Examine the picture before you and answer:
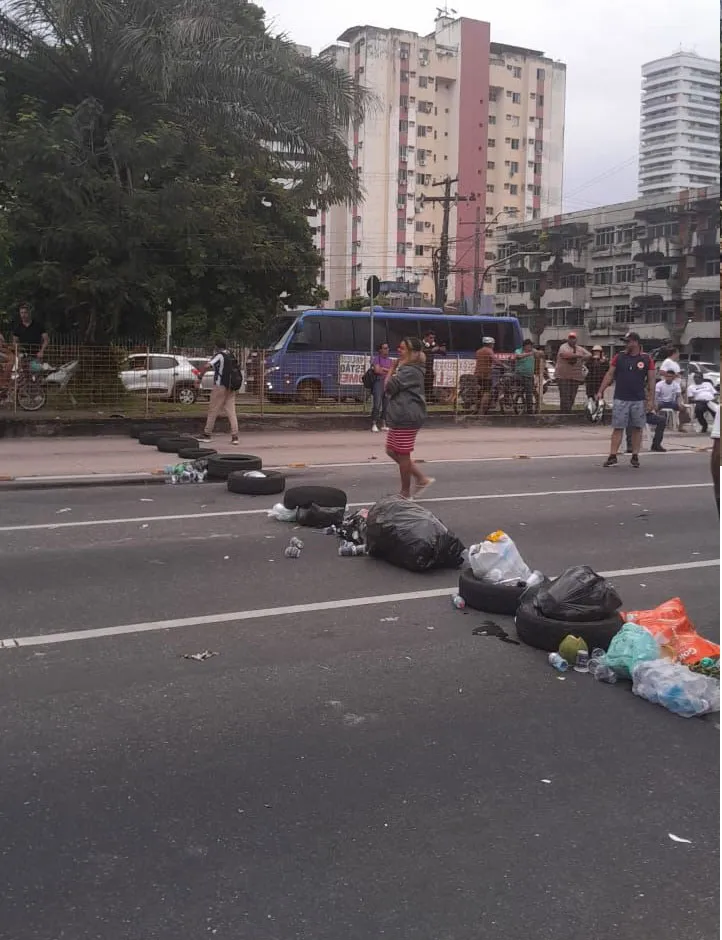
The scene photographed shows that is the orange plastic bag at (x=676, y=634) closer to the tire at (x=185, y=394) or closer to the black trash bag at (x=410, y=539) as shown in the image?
the black trash bag at (x=410, y=539)

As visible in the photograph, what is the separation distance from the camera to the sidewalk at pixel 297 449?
1257cm

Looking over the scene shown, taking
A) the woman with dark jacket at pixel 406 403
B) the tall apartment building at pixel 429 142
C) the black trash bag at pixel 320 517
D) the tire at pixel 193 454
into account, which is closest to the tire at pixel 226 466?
the tire at pixel 193 454

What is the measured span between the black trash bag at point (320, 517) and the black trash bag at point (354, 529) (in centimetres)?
21

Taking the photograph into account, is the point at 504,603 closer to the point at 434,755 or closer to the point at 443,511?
the point at 434,755

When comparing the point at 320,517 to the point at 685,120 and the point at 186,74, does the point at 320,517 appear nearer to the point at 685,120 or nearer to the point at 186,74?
the point at 685,120

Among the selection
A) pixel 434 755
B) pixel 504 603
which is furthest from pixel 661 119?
pixel 504 603

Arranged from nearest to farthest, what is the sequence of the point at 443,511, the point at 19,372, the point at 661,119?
the point at 661,119
the point at 443,511
the point at 19,372

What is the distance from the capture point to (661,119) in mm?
3166

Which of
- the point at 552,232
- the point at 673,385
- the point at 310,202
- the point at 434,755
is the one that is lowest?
the point at 434,755

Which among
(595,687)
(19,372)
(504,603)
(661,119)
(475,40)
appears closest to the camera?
(661,119)

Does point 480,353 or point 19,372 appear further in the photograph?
point 480,353

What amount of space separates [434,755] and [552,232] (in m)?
88.9

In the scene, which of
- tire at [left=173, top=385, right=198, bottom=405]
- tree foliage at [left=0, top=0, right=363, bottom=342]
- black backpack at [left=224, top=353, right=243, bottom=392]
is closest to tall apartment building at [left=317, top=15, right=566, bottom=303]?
tree foliage at [left=0, top=0, right=363, bottom=342]

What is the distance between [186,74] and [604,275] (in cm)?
7288
